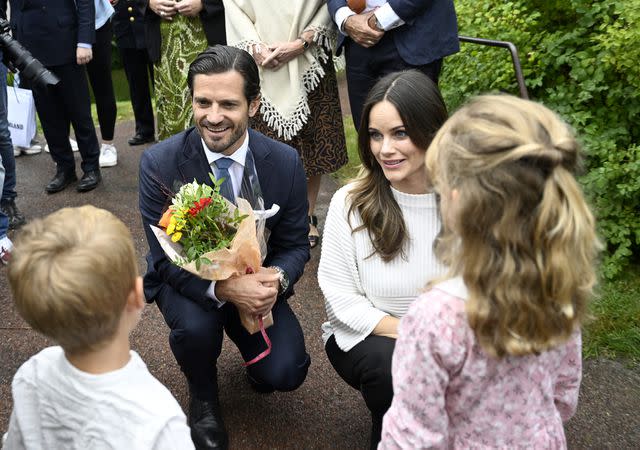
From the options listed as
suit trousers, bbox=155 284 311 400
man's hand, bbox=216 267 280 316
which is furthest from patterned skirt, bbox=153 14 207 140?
man's hand, bbox=216 267 280 316

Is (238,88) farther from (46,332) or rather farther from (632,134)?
(632,134)

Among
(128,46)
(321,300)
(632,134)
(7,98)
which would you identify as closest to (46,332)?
(321,300)

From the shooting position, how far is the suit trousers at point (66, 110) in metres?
5.32

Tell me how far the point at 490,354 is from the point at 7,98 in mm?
5149

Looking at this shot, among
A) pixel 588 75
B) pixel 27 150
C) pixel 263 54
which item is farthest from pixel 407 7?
pixel 27 150

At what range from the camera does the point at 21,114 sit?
5.85 meters

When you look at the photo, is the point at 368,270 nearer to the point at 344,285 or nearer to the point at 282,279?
the point at 344,285

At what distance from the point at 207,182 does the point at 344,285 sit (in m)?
0.71

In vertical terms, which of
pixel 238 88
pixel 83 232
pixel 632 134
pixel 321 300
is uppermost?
pixel 83 232

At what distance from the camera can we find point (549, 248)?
1.53 meters

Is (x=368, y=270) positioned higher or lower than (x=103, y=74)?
higher

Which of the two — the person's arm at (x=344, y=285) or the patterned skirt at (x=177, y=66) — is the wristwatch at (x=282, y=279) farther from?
the patterned skirt at (x=177, y=66)

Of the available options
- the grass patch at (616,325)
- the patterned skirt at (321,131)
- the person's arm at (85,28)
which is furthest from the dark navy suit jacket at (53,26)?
the grass patch at (616,325)

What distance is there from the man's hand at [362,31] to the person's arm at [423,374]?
2.47 m
